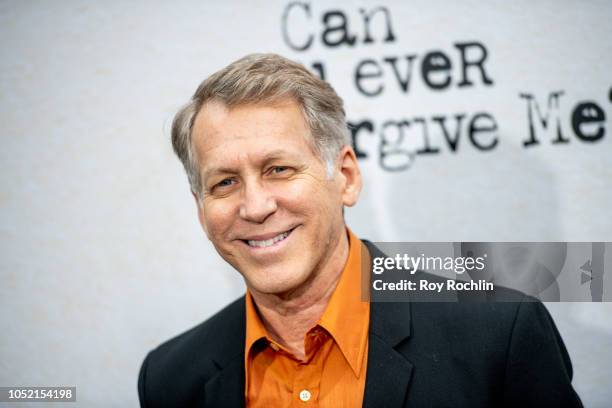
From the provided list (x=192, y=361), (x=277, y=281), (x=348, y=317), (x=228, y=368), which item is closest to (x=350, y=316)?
(x=348, y=317)

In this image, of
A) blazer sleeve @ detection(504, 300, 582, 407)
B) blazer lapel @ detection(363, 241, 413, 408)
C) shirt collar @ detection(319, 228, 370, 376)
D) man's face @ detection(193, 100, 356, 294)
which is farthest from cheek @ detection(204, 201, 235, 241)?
blazer sleeve @ detection(504, 300, 582, 407)

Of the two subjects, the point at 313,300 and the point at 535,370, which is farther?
the point at 313,300

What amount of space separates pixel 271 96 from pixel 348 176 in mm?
339

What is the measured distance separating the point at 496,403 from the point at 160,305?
129 centimetres

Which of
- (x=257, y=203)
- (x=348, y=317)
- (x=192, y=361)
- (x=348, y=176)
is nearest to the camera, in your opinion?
(x=257, y=203)

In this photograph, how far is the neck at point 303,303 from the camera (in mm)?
1587

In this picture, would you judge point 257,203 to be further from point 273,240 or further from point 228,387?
point 228,387

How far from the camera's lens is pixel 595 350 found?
2.00 meters

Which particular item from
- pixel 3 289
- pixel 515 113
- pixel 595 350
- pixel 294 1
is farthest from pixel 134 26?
pixel 595 350

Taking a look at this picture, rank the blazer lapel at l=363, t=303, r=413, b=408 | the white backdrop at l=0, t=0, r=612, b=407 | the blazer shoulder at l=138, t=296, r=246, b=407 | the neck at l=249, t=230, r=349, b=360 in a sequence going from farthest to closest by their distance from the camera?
the white backdrop at l=0, t=0, r=612, b=407 < the blazer shoulder at l=138, t=296, r=246, b=407 < the neck at l=249, t=230, r=349, b=360 < the blazer lapel at l=363, t=303, r=413, b=408

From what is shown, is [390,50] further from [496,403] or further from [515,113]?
[496,403]

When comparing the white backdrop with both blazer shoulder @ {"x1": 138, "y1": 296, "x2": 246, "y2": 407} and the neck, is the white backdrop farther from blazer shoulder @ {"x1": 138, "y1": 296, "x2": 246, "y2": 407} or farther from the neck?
the neck

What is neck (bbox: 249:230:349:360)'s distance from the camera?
1.59m

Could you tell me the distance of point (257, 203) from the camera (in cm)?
143
